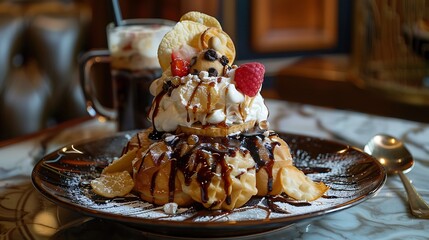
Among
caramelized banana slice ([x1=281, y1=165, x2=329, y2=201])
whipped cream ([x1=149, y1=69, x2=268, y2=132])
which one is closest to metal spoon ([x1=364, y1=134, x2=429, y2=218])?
caramelized banana slice ([x1=281, y1=165, x2=329, y2=201])

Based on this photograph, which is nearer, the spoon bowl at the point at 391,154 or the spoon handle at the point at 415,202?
the spoon handle at the point at 415,202

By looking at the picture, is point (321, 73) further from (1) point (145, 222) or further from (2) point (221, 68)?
(1) point (145, 222)

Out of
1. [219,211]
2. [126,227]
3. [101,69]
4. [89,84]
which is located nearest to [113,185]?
[126,227]

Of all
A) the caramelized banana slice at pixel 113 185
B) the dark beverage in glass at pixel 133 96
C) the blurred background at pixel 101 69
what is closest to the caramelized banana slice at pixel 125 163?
the caramelized banana slice at pixel 113 185

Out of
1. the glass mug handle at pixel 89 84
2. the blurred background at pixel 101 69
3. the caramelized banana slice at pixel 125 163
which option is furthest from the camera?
the blurred background at pixel 101 69

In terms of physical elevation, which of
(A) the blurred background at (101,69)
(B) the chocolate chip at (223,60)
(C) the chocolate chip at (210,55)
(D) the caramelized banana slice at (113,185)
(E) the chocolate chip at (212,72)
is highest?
(C) the chocolate chip at (210,55)

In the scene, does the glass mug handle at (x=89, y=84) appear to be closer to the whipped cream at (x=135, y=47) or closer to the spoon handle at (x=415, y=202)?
the whipped cream at (x=135, y=47)

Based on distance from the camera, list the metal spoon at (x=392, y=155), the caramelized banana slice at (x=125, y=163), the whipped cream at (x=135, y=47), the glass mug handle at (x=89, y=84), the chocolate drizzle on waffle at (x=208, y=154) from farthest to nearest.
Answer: the glass mug handle at (x=89, y=84)
the whipped cream at (x=135, y=47)
the metal spoon at (x=392, y=155)
the caramelized banana slice at (x=125, y=163)
the chocolate drizzle on waffle at (x=208, y=154)
